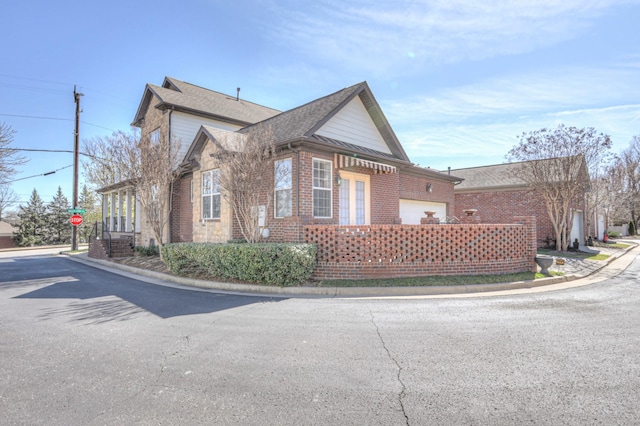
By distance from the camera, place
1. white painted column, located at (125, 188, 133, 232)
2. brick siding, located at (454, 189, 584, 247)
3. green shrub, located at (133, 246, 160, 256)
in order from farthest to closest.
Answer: brick siding, located at (454, 189, 584, 247)
white painted column, located at (125, 188, 133, 232)
green shrub, located at (133, 246, 160, 256)

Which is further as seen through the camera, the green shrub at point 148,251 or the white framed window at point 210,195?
the green shrub at point 148,251

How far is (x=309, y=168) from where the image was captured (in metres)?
10.2

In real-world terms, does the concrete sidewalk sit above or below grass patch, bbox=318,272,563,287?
below

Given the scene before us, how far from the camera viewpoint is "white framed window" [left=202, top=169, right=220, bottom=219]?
11867 mm

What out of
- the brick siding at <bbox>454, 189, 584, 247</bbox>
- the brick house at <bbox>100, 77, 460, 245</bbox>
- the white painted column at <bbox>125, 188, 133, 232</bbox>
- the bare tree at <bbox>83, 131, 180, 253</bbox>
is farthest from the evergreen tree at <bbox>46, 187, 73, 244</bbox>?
the brick siding at <bbox>454, 189, 584, 247</bbox>

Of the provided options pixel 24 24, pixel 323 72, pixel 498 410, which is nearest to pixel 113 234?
pixel 24 24

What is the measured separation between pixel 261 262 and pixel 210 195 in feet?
16.9

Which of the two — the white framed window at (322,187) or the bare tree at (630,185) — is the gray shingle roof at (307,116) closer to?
the white framed window at (322,187)

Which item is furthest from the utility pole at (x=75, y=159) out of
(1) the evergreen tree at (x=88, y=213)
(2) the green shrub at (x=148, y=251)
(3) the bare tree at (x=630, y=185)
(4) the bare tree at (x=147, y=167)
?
(3) the bare tree at (x=630, y=185)

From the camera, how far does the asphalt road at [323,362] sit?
280 centimetres

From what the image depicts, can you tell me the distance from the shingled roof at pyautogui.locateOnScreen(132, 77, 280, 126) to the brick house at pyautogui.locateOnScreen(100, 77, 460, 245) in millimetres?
72

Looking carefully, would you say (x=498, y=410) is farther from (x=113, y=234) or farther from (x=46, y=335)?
(x=113, y=234)

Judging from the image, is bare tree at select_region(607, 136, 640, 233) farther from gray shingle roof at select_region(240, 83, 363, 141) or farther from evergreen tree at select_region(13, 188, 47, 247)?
evergreen tree at select_region(13, 188, 47, 247)

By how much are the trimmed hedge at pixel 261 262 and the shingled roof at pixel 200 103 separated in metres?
9.57
